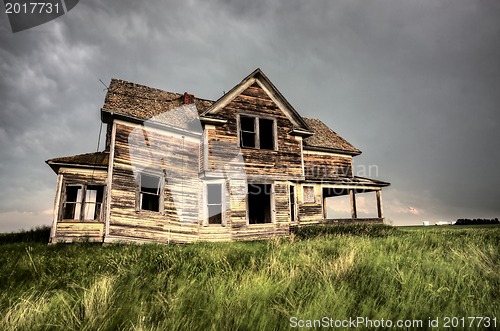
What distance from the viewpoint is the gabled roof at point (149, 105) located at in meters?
13.4

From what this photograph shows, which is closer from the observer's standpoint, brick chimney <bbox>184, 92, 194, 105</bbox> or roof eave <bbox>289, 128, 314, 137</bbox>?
roof eave <bbox>289, 128, 314, 137</bbox>

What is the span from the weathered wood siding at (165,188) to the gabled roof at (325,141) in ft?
27.4

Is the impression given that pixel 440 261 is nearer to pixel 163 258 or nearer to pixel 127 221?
pixel 163 258

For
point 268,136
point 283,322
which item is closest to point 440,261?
point 283,322

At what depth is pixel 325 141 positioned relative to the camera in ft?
67.0

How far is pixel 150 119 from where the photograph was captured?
43.8 ft

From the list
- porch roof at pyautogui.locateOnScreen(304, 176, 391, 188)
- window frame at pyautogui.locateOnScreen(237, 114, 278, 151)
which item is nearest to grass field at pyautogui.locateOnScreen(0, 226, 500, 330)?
window frame at pyautogui.locateOnScreen(237, 114, 278, 151)

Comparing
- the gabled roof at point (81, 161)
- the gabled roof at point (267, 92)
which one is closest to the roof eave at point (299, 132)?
the gabled roof at point (267, 92)

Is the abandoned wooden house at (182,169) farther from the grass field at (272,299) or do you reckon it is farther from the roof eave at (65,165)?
the grass field at (272,299)

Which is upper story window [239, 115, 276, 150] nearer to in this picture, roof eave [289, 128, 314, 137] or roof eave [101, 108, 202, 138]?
roof eave [289, 128, 314, 137]

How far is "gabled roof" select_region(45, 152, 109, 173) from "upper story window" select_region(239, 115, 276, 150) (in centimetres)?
679

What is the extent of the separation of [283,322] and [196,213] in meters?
11.1

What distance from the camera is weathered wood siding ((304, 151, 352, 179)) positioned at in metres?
19.0

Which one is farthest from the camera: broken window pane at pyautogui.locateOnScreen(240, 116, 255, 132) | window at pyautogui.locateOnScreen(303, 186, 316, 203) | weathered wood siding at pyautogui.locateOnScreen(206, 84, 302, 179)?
window at pyautogui.locateOnScreen(303, 186, 316, 203)
